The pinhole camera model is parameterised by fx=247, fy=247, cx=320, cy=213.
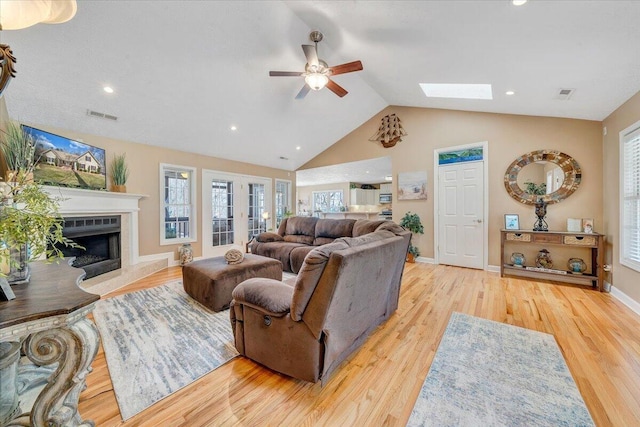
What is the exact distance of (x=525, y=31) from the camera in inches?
82.4

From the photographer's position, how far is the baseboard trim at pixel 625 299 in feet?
8.75

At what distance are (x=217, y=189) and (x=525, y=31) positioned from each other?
549 centimetres

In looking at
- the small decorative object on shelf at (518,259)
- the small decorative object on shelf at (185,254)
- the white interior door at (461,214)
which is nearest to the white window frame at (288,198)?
the small decorative object on shelf at (185,254)

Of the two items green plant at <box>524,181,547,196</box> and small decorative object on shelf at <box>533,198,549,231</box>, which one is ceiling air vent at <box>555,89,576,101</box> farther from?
small decorative object on shelf at <box>533,198,549,231</box>

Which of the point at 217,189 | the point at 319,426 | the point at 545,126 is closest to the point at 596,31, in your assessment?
the point at 545,126

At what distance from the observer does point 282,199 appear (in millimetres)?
7258

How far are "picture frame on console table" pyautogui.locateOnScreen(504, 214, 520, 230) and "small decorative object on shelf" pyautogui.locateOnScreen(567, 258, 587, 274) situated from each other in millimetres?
788

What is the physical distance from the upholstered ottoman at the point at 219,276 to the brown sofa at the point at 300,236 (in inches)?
37.1

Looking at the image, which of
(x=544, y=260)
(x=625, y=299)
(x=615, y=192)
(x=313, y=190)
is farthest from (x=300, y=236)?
(x=313, y=190)

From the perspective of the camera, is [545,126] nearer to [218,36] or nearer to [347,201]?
[218,36]

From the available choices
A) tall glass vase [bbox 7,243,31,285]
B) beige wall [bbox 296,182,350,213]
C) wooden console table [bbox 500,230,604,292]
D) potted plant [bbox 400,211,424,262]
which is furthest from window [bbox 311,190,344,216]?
tall glass vase [bbox 7,243,31,285]

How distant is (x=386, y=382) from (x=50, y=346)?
1.76m

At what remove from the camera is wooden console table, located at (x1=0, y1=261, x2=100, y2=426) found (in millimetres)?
959

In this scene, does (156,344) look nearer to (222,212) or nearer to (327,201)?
(222,212)
